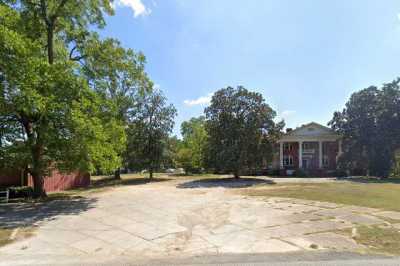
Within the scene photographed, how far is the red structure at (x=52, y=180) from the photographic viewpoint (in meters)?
21.2

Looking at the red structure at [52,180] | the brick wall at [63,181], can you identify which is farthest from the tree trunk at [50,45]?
the brick wall at [63,181]

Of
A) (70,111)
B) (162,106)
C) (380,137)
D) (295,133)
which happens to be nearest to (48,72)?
(70,111)

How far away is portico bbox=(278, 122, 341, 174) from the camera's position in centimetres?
4450

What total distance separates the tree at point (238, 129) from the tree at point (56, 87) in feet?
46.7

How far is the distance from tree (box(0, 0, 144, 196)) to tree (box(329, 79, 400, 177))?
29035mm

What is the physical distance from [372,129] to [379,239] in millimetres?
31802

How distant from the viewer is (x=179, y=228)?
31.3ft

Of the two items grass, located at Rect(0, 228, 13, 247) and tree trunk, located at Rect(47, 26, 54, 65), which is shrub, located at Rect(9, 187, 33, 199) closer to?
tree trunk, located at Rect(47, 26, 54, 65)

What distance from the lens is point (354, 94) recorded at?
3809 cm

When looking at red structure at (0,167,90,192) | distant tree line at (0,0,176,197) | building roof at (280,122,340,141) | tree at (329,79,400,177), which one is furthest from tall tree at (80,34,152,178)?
building roof at (280,122,340,141)

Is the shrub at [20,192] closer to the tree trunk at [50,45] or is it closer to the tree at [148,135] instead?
the tree trunk at [50,45]

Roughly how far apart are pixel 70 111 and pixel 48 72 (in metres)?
1.79

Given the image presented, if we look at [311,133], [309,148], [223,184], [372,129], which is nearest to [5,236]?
[223,184]

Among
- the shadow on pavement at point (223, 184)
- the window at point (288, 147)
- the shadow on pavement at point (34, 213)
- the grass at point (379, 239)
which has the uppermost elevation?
the window at point (288, 147)
